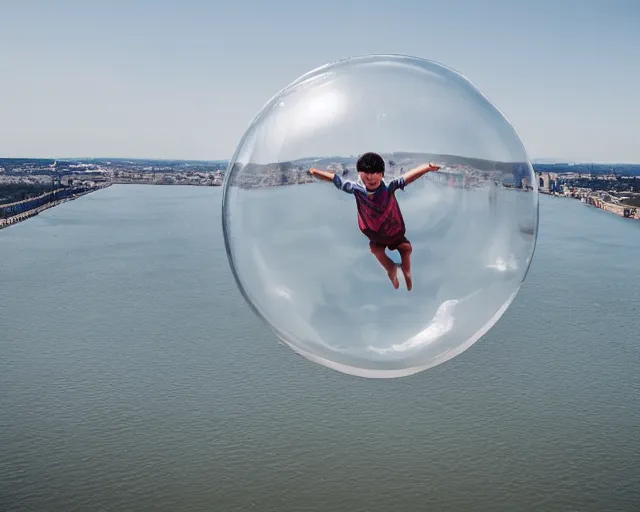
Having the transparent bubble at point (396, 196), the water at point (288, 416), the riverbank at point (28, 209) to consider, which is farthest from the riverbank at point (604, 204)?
the transparent bubble at point (396, 196)

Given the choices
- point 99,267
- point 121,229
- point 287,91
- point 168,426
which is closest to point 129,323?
point 168,426

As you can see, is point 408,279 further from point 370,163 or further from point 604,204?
point 604,204

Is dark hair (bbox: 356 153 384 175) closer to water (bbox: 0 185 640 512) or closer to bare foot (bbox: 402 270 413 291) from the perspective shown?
bare foot (bbox: 402 270 413 291)

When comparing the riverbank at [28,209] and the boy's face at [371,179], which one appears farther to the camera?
the riverbank at [28,209]

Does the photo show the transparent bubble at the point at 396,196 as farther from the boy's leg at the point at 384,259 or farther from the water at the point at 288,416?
the water at the point at 288,416

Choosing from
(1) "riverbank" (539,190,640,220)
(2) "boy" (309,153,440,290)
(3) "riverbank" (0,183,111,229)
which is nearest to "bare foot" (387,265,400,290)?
(2) "boy" (309,153,440,290)

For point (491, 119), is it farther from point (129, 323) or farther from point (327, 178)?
point (129, 323)

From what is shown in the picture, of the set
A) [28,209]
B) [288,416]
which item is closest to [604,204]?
[28,209]
